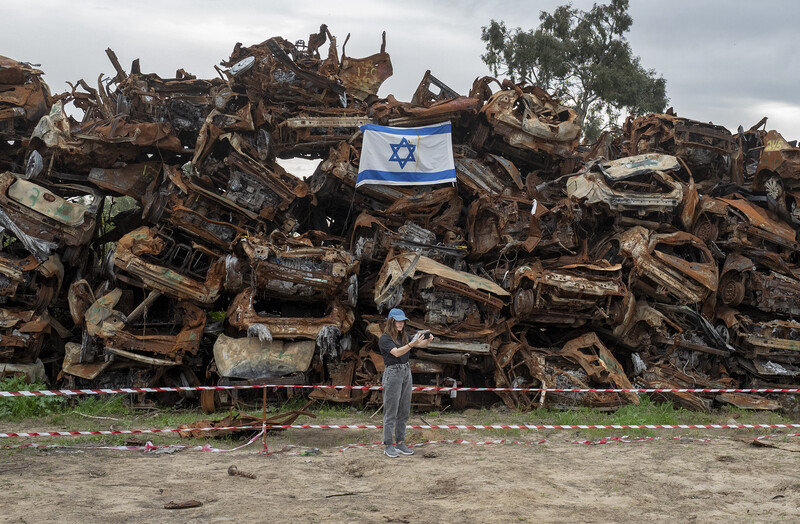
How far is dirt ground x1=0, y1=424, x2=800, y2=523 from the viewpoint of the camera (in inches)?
Answer: 198

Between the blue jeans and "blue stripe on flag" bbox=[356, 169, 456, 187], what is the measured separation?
242 inches

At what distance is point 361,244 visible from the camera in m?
12.0

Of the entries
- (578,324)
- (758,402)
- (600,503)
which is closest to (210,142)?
(578,324)

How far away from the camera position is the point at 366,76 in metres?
A: 14.9

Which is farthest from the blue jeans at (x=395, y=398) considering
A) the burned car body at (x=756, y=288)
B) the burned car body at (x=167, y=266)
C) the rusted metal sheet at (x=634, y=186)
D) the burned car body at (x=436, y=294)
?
the burned car body at (x=756, y=288)

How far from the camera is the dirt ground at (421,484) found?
5039 millimetres

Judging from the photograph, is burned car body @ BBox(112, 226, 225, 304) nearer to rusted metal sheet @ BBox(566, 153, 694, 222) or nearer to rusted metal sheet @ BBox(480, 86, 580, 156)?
rusted metal sheet @ BBox(480, 86, 580, 156)

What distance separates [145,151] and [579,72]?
901 inches

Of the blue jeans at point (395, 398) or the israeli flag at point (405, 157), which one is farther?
the israeli flag at point (405, 157)

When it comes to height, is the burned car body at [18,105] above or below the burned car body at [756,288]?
above

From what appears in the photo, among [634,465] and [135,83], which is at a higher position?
[135,83]

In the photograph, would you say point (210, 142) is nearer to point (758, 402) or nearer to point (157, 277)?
point (157, 277)

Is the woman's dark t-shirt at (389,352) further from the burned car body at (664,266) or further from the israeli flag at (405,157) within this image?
the burned car body at (664,266)

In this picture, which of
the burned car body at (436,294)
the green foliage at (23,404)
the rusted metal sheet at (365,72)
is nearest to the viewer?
the green foliage at (23,404)
